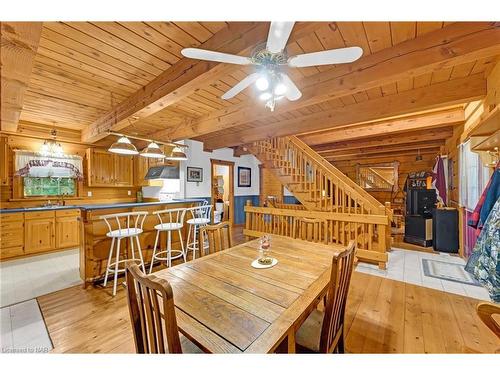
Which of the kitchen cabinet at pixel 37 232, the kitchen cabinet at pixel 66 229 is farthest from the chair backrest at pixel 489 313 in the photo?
the kitchen cabinet at pixel 66 229

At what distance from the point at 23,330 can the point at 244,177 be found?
19.2 feet

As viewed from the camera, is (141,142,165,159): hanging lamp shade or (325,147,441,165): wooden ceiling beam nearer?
(141,142,165,159): hanging lamp shade

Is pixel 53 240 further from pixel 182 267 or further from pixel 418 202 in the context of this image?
pixel 418 202

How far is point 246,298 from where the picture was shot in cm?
115

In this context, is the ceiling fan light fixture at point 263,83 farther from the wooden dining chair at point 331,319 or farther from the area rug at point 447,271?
the area rug at point 447,271

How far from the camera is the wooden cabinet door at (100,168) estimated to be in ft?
15.4

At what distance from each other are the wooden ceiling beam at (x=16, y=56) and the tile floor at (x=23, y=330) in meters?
2.12

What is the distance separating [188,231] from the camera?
3957 millimetres

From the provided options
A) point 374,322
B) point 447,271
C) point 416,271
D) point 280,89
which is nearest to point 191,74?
point 280,89

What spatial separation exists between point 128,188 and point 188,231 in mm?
2669

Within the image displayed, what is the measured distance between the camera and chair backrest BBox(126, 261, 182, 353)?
2.50 feet

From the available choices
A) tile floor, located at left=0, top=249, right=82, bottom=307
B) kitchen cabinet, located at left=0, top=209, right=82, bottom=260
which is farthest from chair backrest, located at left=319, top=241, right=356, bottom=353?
kitchen cabinet, located at left=0, top=209, right=82, bottom=260

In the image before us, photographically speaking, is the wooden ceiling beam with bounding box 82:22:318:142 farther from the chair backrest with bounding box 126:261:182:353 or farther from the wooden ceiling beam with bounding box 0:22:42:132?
the chair backrest with bounding box 126:261:182:353
